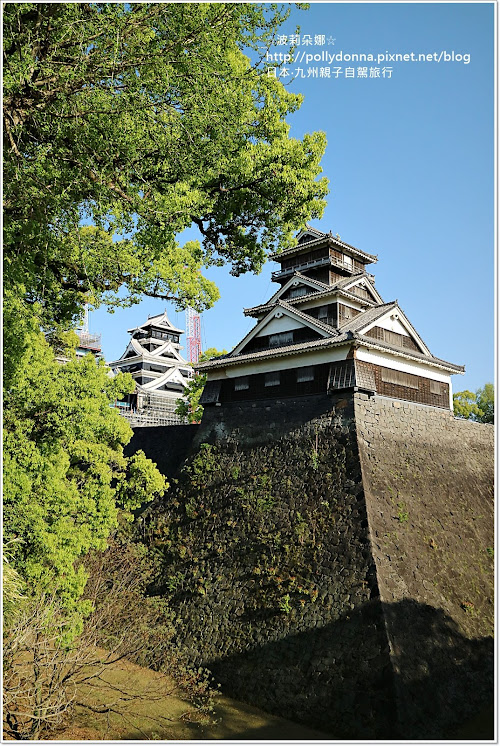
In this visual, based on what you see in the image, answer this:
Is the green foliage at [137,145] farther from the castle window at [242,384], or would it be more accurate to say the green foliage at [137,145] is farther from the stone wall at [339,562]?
the castle window at [242,384]

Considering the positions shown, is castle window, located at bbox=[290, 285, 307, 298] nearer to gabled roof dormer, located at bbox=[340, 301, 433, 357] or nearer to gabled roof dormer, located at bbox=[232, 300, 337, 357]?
gabled roof dormer, located at bbox=[232, 300, 337, 357]

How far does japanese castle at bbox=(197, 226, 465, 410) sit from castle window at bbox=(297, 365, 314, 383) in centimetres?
3

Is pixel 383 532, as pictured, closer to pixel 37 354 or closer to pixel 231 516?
pixel 231 516

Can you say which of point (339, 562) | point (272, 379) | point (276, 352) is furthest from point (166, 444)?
point (339, 562)

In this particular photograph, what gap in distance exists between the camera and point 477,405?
32.6m

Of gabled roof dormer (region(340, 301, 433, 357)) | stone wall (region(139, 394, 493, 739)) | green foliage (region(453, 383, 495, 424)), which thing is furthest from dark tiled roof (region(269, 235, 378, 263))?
green foliage (region(453, 383, 495, 424))

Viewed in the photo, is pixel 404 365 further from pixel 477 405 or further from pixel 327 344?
pixel 477 405

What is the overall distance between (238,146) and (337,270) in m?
10.1

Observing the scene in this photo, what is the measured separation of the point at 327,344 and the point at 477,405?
22.4m

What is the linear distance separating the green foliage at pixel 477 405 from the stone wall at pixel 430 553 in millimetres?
15867

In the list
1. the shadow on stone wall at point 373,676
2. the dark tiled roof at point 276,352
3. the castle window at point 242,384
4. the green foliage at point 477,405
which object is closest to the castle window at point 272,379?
the dark tiled roof at point 276,352

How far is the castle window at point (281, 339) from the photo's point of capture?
16.1m

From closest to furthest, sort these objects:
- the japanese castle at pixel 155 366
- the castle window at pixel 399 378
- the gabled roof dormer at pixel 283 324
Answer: the castle window at pixel 399 378, the gabled roof dormer at pixel 283 324, the japanese castle at pixel 155 366

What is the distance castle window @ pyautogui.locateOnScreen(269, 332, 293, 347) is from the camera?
1611cm
